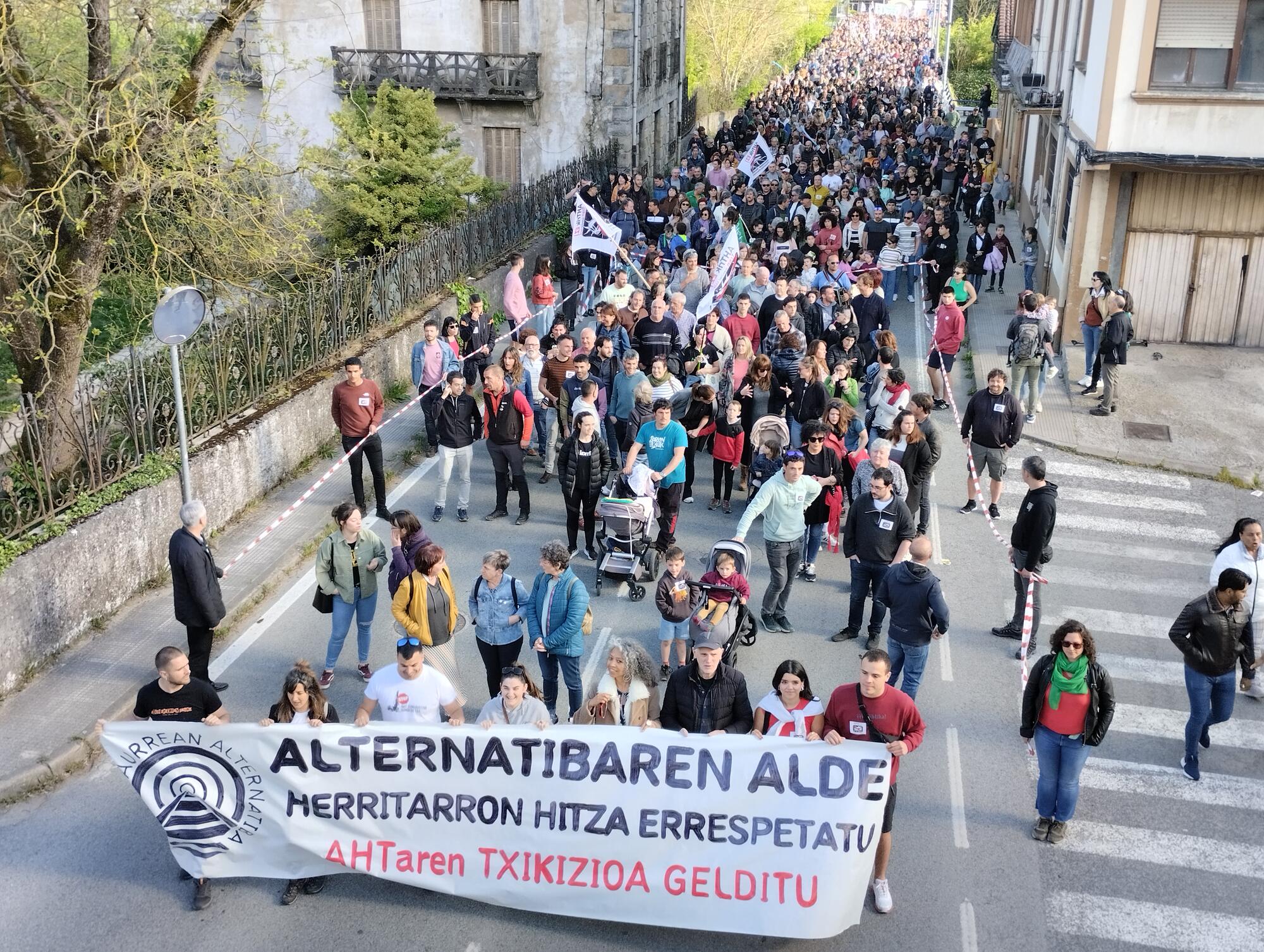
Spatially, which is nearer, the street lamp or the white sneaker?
the white sneaker

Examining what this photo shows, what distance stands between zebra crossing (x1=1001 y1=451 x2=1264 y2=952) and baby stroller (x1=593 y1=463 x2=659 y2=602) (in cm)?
322

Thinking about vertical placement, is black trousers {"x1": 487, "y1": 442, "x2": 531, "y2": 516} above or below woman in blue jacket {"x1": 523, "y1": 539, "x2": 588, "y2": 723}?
below

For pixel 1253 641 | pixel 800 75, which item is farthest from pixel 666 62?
pixel 800 75

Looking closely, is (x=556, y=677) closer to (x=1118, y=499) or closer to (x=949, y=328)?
(x=1118, y=499)

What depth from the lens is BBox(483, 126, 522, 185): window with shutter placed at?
1264 inches

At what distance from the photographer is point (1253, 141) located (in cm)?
1908

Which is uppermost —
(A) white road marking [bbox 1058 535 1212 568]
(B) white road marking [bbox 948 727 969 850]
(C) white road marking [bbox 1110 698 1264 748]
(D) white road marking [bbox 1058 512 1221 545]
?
(B) white road marking [bbox 948 727 969 850]

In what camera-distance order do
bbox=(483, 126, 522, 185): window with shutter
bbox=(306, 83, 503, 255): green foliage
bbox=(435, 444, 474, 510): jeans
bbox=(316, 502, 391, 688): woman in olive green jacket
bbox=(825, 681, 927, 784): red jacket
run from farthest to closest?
bbox=(483, 126, 522, 185): window with shutter → bbox=(306, 83, 503, 255): green foliage → bbox=(435, 444, 474, 510): jeans → bbox=(316, 502, 391, 688): woman in olive green jacket → bbox=(825, 681, 927, 784): red jacket

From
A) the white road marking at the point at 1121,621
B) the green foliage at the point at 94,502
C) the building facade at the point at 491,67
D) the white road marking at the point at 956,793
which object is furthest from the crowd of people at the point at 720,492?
the building facade at the point at 491,67

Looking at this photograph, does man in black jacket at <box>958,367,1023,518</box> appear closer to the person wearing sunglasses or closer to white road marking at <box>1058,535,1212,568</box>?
white road marking at <box>1058,535,1212,568</box>

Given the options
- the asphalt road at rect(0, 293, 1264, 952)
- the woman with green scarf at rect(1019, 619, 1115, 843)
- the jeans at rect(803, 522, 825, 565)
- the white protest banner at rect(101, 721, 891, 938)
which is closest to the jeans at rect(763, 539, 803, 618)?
the asphalt road at rect(0, 293, 1264, 952)

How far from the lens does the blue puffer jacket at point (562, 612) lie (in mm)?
8766

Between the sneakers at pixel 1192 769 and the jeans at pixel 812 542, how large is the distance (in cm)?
376

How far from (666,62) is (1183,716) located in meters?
33.0
